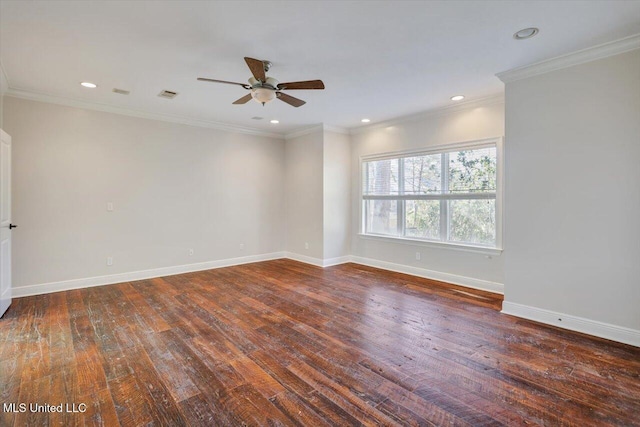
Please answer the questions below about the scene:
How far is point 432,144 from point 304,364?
3964mm

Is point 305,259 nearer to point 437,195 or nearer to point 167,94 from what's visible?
point 437,195

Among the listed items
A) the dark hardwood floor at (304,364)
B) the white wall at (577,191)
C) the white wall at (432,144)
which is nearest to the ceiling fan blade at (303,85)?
the white wall at (577,191)

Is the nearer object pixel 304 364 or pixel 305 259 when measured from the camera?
pixel 304 364

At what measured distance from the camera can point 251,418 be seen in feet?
6.17

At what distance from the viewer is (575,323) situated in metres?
3.13

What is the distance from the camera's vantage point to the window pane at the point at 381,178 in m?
5.75

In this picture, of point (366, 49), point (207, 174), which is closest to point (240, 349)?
point (366, 49)

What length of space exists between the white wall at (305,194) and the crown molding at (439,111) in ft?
3.24

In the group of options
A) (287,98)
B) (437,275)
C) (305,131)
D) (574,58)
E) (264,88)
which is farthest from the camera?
(305,131)

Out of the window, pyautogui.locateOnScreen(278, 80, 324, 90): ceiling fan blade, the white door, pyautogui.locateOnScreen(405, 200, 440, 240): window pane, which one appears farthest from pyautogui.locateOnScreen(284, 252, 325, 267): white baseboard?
the white door

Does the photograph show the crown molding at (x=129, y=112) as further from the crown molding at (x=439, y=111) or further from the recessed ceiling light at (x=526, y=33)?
the recessed ceiling light at (x=526, y=33)

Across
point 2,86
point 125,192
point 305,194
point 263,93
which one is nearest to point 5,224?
point 125,192

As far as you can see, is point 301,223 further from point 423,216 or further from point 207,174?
point 423,216

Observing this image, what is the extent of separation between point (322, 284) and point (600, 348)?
3189 mm
